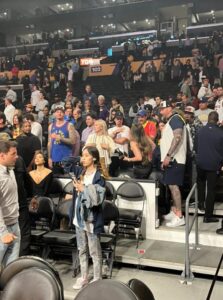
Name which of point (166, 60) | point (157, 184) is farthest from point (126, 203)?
point (166, 60)

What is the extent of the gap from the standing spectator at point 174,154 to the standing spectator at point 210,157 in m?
0.23

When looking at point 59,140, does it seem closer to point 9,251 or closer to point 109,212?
point 109,212

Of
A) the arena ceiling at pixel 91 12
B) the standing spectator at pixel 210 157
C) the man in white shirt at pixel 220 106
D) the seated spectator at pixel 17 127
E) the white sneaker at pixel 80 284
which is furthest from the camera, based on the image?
the arena ceiling at pixel 91 12

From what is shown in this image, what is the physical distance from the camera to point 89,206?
3.75 metres

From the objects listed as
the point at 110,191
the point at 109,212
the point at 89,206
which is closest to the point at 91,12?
the point at 110,191

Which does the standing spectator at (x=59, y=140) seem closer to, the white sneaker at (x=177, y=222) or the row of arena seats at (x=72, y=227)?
the row of arena seats at (x=72, y=227)

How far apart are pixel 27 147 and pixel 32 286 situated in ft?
9.80

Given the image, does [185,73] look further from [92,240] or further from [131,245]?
[92,240]

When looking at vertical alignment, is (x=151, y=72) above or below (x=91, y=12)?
below

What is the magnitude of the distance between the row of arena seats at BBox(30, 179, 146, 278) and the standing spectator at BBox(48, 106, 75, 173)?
526 mm

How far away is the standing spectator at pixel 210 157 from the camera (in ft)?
16.0

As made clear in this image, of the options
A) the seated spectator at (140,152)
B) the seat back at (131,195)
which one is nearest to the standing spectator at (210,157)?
the seated spectator at (140,152)

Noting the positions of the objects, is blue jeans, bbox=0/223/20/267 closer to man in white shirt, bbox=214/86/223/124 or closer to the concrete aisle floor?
the concrete aisle floor

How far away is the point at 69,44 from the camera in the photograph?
77.6ft
